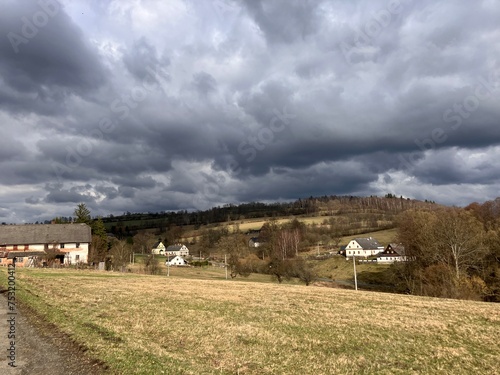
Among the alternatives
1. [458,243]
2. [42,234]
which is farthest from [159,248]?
[458,243]

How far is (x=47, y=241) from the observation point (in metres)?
81.3

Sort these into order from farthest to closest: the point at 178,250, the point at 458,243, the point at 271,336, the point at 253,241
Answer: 1. the point at 253,241
2. the point at 178,250
3. the point at 458,243
4. the point at 271,336

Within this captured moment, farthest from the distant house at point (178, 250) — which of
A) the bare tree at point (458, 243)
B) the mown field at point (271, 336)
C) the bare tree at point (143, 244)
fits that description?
the mown field at point (271, 336)

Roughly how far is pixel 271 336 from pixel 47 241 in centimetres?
8271

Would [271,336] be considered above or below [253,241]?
below

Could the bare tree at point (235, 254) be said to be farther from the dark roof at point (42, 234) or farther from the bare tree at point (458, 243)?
the bare tree at point (458, 243)

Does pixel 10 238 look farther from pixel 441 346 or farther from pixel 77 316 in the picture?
pixel 441 346

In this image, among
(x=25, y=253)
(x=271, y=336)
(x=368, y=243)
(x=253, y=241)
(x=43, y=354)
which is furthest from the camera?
(x=253, y=241)

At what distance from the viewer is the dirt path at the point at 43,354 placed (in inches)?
359

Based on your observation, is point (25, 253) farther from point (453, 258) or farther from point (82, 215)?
point (453, 258)

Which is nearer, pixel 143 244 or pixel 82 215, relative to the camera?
pixel 82 215

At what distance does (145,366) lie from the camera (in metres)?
9.32

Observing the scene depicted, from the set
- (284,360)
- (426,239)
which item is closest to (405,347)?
(284,360)

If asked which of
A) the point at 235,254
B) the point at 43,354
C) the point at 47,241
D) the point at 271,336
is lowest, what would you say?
the point at 271,336
